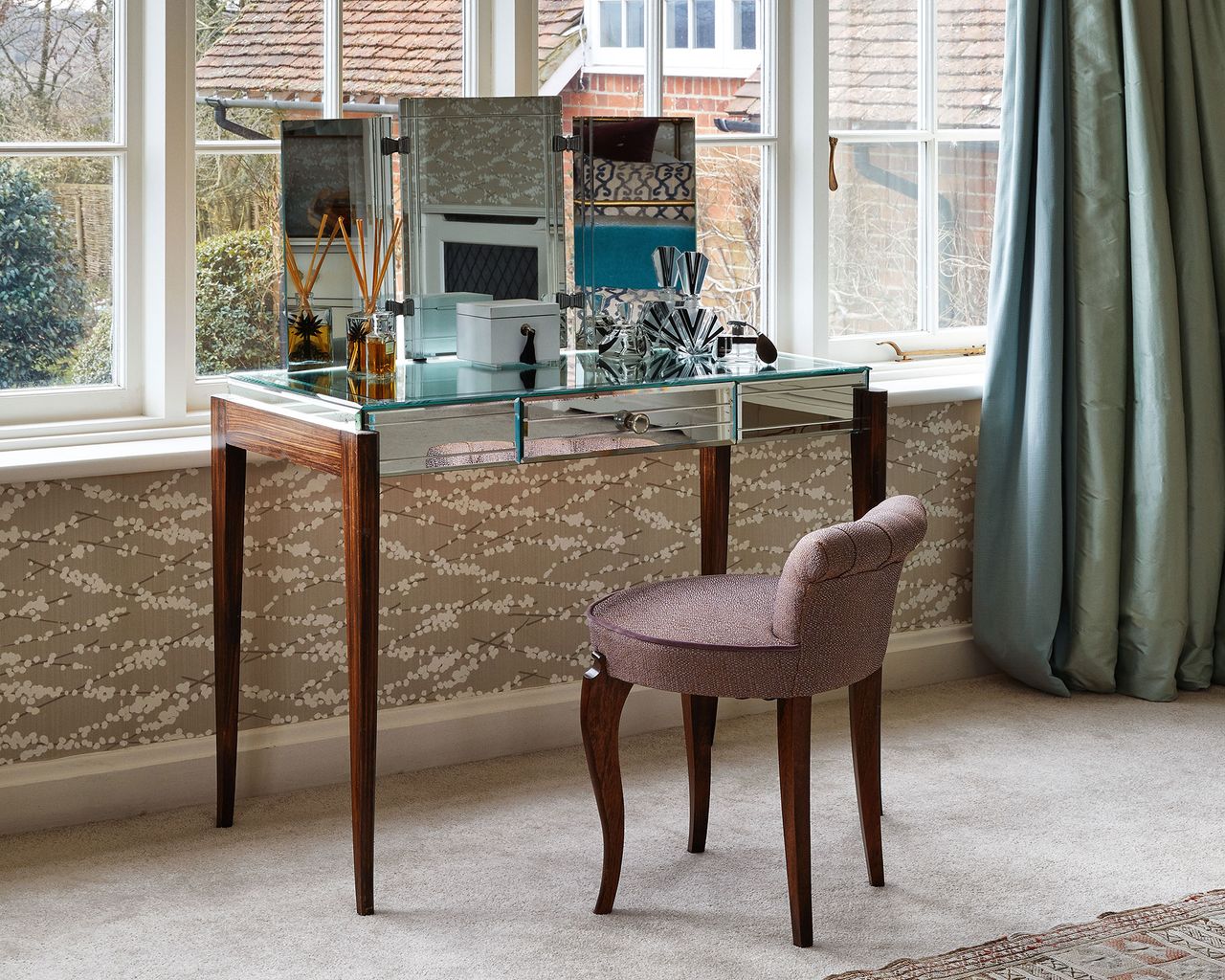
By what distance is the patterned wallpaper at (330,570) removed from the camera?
8.83ft

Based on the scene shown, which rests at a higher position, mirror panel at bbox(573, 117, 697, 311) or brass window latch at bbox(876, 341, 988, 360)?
mirror panel at bbox(573, 117, 697, 311)

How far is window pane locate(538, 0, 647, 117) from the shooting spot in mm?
3150

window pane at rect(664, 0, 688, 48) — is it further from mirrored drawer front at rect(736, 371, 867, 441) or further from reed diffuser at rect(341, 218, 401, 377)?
mirrored drawer front at rect(736, 371, 867, 441)

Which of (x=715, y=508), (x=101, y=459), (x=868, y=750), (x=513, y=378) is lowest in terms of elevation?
(x=868, y=750)

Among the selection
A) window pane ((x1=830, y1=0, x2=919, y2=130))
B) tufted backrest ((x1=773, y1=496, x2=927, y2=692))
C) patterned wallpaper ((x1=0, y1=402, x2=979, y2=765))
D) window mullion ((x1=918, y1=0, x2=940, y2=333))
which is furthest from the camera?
window mullion ((x1=918, y1=0, x2=940, y2=333))

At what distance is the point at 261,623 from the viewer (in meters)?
2.88

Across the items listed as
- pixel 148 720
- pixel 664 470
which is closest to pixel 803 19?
pixel 664 470

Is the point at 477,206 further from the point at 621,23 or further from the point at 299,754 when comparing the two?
the point at 299,754

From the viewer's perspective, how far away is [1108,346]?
11.1 feet

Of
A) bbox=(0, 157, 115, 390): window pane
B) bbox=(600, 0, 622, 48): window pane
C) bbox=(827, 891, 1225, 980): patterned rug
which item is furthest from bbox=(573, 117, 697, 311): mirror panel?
bbox=(827, 891, 1225, 980): patterned rug

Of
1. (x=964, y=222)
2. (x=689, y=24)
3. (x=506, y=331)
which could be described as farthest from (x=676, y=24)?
(x=506, y=331)

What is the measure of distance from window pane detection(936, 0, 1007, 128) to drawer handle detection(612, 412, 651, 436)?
161 centimetres

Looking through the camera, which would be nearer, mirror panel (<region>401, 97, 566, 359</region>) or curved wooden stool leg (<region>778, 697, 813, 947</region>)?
curved wooden stool leg (<region>778, 697, 813, 947</region>)

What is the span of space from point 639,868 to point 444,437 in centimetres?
81
